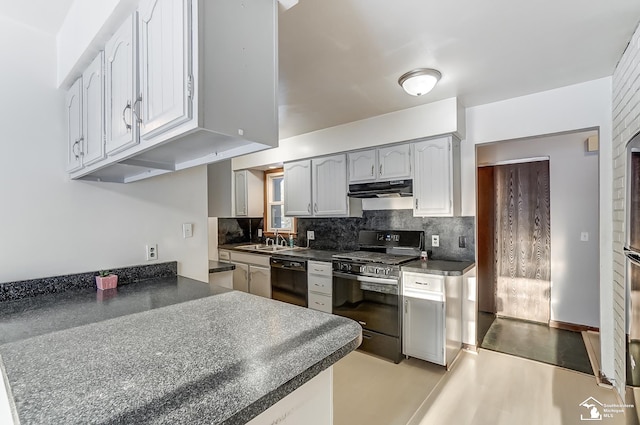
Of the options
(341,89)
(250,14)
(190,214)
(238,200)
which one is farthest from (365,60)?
(238,200)

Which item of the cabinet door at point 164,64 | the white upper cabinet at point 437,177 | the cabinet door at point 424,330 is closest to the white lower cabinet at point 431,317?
the cabinet door at point 424,330

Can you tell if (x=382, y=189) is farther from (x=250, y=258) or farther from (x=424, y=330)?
(x=250, y=258)

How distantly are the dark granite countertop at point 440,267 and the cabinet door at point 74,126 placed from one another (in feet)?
8.14

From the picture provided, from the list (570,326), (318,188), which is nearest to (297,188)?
(318,188)

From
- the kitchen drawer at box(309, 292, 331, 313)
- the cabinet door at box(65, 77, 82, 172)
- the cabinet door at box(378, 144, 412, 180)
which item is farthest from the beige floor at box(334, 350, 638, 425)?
the cabinet door at box(65, 77, 82, 172)

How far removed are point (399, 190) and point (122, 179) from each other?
2.35 m

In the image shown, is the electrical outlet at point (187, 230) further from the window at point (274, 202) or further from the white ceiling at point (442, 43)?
the window at point (274, 202)

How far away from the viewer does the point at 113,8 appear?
1.17m

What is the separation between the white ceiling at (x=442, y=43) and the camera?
63.1 inches

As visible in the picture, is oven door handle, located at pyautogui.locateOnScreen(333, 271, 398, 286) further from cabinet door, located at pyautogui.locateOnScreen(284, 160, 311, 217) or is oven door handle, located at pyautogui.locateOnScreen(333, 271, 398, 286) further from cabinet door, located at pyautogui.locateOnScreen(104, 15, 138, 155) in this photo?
cabinet door, located at pyautogui.locateOnScreen(104, 15, 138, 155)

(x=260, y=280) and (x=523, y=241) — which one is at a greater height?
(x=523, y=241)

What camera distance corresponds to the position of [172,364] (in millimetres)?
847

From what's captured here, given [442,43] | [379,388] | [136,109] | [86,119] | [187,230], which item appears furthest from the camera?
[379,388]

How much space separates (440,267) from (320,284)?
1269mm
